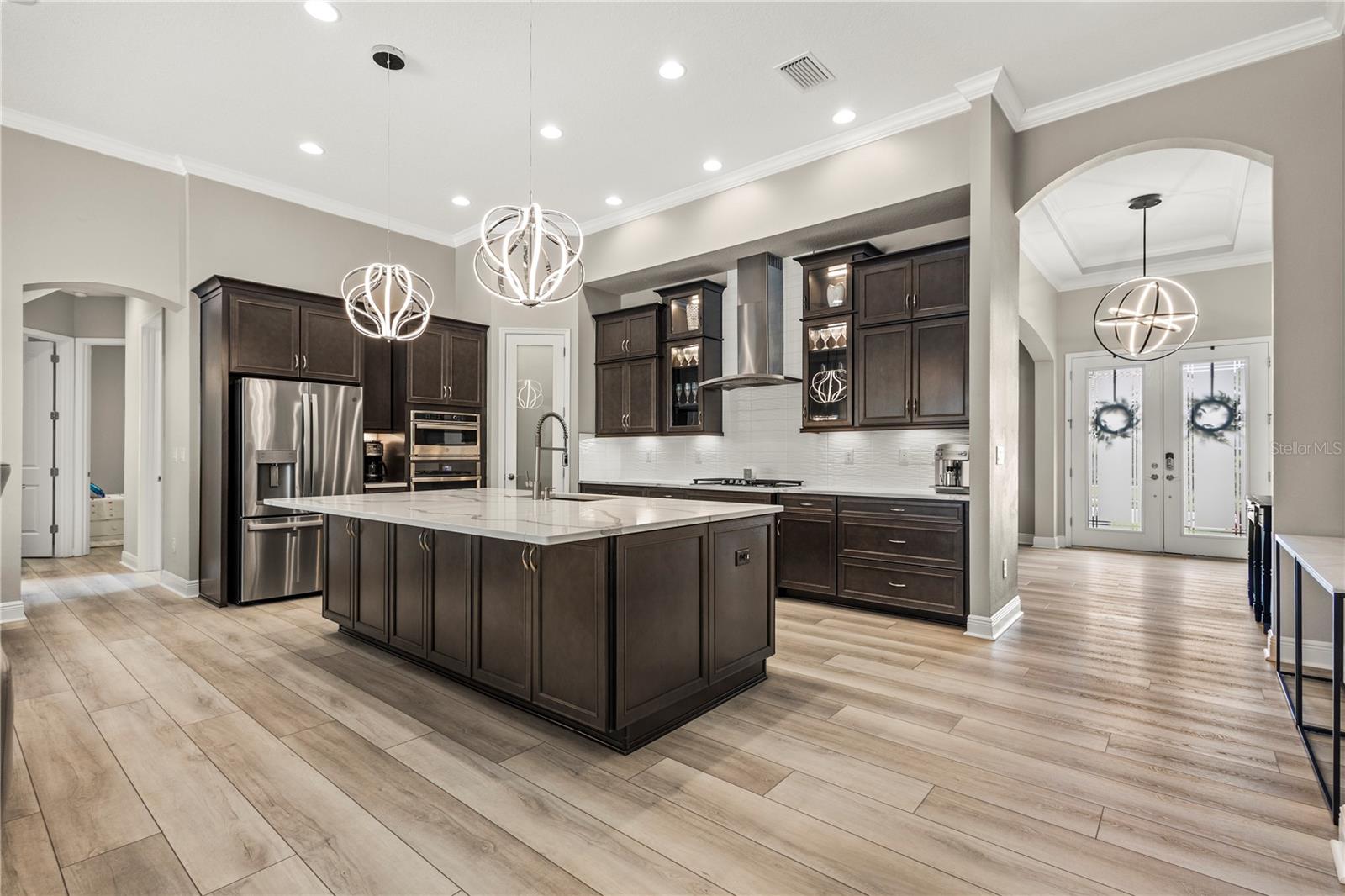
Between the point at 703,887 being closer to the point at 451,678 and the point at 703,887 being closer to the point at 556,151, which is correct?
the point at 451,678

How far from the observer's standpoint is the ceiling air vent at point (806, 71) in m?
3.85

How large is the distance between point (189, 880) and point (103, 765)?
101 cm

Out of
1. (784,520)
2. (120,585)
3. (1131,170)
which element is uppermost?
(1131,170)

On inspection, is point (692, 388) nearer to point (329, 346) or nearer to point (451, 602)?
point (329, 346)

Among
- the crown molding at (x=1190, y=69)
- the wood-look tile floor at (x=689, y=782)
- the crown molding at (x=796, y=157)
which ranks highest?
the crown molding at (x=796, y=157)

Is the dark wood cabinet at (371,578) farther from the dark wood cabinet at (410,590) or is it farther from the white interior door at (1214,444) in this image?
the white interior door at (1214,444)

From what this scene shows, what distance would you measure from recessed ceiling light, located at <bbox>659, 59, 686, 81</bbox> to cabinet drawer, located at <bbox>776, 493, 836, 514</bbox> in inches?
119

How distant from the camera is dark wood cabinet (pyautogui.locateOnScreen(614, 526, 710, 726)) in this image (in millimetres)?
2539

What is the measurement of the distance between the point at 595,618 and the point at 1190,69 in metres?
4.47

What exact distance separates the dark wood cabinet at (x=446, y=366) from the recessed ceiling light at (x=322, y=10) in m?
2.91

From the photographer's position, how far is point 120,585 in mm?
5660

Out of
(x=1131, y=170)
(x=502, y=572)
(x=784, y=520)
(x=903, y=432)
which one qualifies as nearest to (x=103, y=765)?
(x=502, y=572)

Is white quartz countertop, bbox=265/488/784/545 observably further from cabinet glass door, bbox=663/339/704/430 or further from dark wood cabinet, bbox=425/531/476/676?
cabinet glass door, bbox=663/339/704/430

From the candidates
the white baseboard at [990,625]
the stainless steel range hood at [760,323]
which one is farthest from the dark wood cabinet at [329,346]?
the white baseboard at [990,625]
